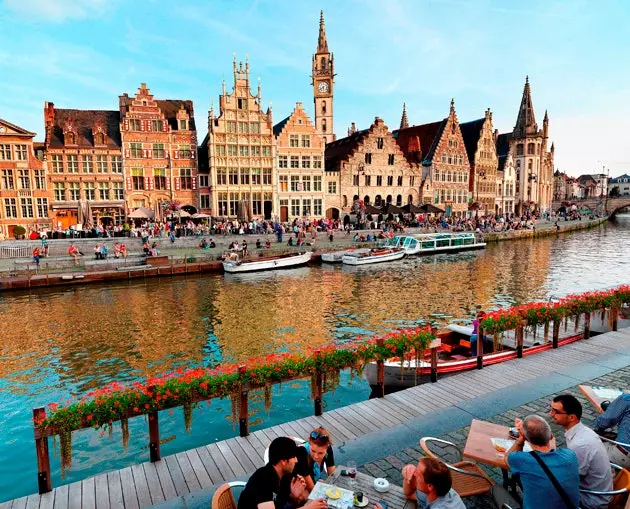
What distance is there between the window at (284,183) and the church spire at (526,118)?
60981 mm

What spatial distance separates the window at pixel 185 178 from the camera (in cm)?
4681

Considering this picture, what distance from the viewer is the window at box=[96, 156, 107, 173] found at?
44.1 metres

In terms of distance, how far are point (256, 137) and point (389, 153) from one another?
736 inches

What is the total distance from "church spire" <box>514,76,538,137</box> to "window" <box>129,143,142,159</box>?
2977 inches

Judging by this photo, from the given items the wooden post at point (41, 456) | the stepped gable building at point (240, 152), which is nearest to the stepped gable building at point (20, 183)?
the stepped gable building at point (240, 152)

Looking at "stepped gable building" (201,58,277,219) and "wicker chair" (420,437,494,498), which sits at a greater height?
"stepped gable building" (201,58,277,219)

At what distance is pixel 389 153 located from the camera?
57.5 metres

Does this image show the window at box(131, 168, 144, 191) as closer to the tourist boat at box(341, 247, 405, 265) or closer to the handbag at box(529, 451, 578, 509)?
the tourist boat at box(341, 247, 405, 265)

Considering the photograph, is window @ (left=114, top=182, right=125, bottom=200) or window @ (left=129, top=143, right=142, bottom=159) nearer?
window @ (left=129, top=143, right=142, bottom=159)

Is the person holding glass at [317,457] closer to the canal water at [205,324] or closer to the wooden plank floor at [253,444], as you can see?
the wooden plank floor at [253,444]

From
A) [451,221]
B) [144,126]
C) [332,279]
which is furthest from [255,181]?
[451,221]

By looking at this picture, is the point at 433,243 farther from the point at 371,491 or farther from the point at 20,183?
the point at 371,491

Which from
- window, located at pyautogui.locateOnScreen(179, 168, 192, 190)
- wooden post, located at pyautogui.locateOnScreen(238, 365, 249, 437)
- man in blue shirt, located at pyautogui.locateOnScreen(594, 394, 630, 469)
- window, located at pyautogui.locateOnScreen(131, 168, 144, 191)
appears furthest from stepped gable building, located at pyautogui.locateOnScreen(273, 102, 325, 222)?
man in blue shirt, located at pyautogui.locateOnScreen(594, 394, 630, 469)

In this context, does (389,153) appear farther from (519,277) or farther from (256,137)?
(519,277)
